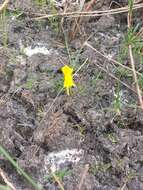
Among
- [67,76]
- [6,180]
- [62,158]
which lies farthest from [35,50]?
[6,180]

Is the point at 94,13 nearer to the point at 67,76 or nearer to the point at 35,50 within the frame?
the point at 35,50

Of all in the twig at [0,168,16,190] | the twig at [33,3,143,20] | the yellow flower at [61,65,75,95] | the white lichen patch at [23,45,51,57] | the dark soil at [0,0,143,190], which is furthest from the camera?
the twig at [33,3,143,20]

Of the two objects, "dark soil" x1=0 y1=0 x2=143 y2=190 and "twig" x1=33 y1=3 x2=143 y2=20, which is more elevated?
"twig" x1=33 y1=3 x2=143 y2=20

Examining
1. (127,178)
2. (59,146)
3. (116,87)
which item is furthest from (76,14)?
(127,178)

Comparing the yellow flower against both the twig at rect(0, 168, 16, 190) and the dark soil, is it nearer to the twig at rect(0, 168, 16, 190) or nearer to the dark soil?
the dark soil

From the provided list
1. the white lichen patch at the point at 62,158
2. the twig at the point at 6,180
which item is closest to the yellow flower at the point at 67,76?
the white lichen patch at the point at 62,158

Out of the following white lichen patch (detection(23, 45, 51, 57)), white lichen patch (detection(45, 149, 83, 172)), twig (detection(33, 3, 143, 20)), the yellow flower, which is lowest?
white lichen patch (detection(45, 149, 83, 172))

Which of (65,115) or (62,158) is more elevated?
(65,115)

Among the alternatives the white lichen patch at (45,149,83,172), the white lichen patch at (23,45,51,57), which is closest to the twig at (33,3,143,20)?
the white lichen patch at (23,45,51,57)

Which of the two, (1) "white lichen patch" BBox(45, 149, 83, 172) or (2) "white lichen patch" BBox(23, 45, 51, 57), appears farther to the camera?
(2) "white lichen patch" BBox(23, 45, 51, 57)
